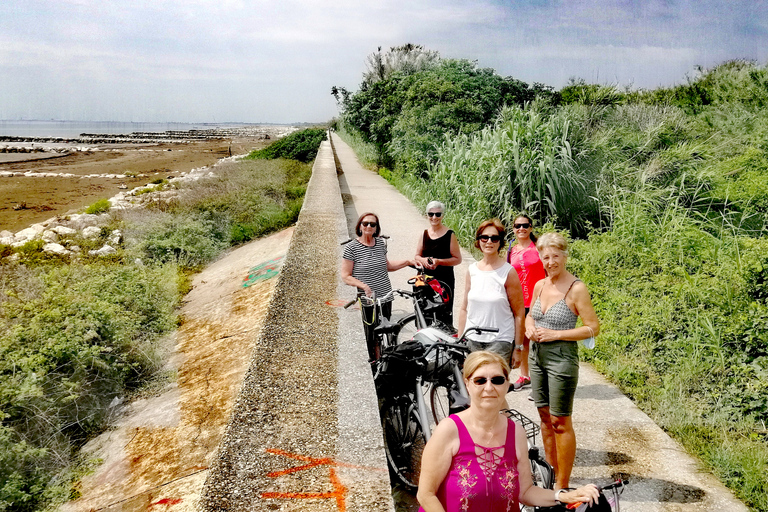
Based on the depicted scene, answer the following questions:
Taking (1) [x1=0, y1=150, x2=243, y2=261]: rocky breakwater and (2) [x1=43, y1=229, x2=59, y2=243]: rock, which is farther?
(2) [x1=43, y1=229, x2=59, y2=243]: rock

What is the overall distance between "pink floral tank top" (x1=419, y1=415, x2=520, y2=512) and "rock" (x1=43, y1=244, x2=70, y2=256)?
1194cm

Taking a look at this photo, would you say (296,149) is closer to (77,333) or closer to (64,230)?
(64,230)

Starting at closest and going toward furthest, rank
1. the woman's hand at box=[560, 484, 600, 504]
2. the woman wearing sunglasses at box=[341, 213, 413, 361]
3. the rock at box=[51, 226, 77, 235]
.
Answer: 1. the woman's hand at box=[560, 484, 600, 504]
2. the woman wearing sunglasses at box=[341, 213, 413, 361]
3. the rock at box=[51, 226, 77, 235]

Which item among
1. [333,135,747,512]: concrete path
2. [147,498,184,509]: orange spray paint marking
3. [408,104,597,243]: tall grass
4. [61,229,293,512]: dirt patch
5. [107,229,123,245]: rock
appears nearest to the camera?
[333,135,747,512]: concrete path

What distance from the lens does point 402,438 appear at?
3.40 metres

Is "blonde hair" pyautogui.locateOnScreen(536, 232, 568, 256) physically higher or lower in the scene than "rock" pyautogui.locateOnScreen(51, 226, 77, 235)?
higher

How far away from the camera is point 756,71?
21.3m

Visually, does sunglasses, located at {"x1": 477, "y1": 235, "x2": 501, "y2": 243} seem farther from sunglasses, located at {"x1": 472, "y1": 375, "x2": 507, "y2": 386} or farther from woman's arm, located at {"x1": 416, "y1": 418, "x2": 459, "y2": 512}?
woman's arm, located at {"x1": 416, "y1": 418, "x2": 459, "y2": 512}

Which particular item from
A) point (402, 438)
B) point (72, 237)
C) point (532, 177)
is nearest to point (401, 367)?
point (402, 438)

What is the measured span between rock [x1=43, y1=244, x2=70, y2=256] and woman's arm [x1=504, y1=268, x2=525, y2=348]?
36.4ft

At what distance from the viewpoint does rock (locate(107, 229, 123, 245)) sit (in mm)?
12188

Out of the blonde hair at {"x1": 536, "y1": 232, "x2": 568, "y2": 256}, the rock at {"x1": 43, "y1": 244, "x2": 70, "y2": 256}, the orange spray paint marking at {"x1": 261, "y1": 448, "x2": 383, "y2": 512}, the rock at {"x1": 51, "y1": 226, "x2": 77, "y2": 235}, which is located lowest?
the rock at {"x1": 43, "y1": 244, "x2": 70, "y2": 256}

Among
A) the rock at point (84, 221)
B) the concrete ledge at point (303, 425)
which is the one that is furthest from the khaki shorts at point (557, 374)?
the rock at point (84, 221)

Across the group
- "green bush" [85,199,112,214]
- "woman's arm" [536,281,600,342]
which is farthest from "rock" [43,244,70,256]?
"woman's arm" [536,281,600,342]
